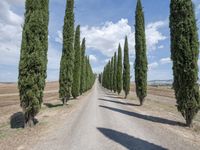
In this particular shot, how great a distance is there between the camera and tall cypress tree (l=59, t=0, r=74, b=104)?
2151 cm

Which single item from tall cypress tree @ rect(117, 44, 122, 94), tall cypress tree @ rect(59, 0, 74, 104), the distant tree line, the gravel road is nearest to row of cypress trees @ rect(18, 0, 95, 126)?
the gravel road

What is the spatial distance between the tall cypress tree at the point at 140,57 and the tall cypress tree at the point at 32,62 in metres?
13.2

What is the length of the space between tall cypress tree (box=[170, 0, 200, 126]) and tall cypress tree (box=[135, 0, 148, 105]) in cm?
975

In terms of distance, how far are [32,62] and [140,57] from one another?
14.7m

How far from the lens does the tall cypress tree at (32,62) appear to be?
11.0 metres

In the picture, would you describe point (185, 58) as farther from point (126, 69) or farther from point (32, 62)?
point (126, 69)

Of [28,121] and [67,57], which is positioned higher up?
[67,57]

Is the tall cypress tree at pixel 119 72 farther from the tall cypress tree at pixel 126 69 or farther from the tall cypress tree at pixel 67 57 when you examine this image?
the tall cypress tree at pixel 67 57

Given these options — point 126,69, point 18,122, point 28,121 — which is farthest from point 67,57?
point 126,69

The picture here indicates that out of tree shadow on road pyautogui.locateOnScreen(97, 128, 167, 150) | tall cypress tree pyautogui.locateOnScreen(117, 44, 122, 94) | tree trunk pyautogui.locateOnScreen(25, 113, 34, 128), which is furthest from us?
tall cypress tree pyautogui.locateOnScreen(117, 44, 122, 94)

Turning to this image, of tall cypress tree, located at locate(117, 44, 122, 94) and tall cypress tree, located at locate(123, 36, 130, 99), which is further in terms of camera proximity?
tall cypress tree, located at locate(117, 44, 122, 94)

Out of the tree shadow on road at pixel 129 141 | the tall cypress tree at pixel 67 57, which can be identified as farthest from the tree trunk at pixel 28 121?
the tall cypress tree at pixel 67 57

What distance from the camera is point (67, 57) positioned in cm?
2250

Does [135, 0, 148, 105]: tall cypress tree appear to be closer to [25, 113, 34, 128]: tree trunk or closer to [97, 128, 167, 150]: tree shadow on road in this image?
[97, 128, 167, 150]: tree shadow on road
